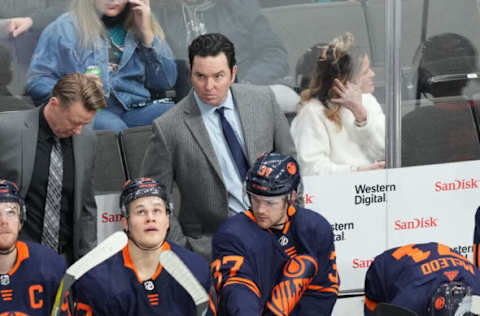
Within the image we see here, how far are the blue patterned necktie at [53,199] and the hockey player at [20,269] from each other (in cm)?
39

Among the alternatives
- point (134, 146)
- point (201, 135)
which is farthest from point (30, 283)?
point (134, 146)

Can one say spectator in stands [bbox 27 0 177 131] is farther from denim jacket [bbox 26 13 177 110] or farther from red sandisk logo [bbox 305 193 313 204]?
red sandisk logo [bbox 305 193 313 204]

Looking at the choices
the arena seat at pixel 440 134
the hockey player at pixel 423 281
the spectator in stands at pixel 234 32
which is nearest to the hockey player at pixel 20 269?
the hockey player at pixel 423 281

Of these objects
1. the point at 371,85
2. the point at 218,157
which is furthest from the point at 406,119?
the point at 218,157

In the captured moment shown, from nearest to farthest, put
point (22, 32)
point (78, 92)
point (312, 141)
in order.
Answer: point (78, 92), point (22, 32), point (312, 141)

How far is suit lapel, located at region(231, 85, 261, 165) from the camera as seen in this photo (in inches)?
160

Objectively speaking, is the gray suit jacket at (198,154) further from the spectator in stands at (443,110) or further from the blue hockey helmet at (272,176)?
the spectator in stands at (443,110)

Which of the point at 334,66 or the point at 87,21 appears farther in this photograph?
the point at 334,66

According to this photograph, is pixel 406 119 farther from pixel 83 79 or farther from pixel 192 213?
pixel 83 79

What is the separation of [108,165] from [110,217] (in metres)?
0.30

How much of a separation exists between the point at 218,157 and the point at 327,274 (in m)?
0.78

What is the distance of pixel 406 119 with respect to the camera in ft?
16.2

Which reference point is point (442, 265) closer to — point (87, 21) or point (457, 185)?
point (457, 185)

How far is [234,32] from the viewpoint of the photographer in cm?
468
